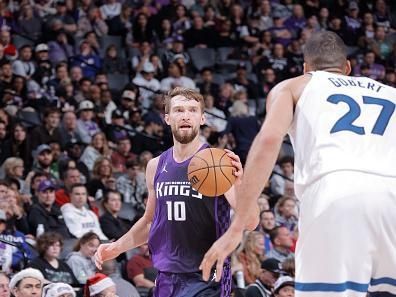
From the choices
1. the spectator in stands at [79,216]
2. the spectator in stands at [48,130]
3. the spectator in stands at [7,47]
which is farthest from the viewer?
the spectator in stands at [7,47]

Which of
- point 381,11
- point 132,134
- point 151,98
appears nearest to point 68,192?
point 132,134

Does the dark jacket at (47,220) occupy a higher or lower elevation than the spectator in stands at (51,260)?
higher

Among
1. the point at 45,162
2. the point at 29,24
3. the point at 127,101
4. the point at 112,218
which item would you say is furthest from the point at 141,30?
the point at 112,218

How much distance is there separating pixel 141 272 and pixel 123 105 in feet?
17.7

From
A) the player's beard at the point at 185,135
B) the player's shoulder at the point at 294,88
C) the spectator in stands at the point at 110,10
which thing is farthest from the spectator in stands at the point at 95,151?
the player's shoulder at the point at 294,88

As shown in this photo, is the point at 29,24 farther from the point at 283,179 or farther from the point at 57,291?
the point at 57,291

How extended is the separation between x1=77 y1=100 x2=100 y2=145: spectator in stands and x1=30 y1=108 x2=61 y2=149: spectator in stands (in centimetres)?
59

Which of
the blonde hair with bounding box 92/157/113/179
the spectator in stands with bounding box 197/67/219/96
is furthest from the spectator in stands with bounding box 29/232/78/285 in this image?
the spectator in stands with bounding box 197/67/219/96

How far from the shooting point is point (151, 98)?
55.2ft

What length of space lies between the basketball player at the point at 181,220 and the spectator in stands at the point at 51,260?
398 cm

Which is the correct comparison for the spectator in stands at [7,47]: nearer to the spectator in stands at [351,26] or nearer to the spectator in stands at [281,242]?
the spectator in stands at [281,242]

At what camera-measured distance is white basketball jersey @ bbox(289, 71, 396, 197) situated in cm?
414

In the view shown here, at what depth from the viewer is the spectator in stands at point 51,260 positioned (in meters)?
10.2

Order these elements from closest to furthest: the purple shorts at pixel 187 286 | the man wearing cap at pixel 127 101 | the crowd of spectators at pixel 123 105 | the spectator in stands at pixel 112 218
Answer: the purple shorts at pixel 187 286
the crowd of spectators at pixel 123 105
the spectator in stands at pixel 112 218
the man wearing cap at pixel 127 101
